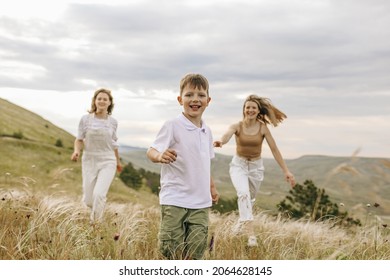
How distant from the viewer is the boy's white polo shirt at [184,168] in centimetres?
494

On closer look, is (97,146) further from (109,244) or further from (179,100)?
(179,100)

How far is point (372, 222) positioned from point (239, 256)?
307cm

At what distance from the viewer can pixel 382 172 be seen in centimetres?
440

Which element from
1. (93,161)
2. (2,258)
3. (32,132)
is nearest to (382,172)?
(2,258)

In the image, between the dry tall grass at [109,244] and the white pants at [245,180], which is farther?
the white pants at [245,180]

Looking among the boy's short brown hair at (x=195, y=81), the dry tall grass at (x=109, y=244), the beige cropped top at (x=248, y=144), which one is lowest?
the dry tall grass at (x=109, y=244)

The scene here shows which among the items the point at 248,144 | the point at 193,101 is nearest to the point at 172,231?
the point at 193,101

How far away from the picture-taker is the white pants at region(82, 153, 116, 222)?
7992 mm

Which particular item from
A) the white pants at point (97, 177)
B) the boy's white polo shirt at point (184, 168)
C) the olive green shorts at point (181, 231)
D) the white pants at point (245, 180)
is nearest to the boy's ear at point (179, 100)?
the boy's white polo shirt at point (184, 168)

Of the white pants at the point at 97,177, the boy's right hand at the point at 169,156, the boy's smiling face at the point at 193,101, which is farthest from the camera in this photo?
the white pants at the point at 97,177

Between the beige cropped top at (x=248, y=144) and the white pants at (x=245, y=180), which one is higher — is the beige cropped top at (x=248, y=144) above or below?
above

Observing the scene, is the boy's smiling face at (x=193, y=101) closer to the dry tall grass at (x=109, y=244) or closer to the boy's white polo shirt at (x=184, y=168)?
the boy's white polo shirt at (x=184, y=168)

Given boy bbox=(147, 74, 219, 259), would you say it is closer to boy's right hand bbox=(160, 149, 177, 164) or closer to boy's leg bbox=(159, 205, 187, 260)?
boy's leg bbox=(159, 205, 187, 260)
